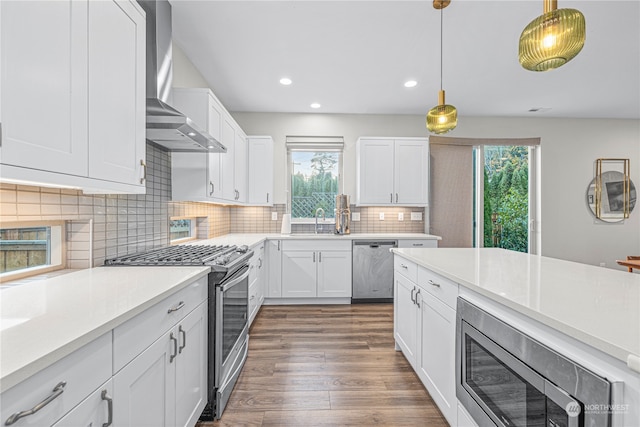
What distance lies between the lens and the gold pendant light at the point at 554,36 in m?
1.29

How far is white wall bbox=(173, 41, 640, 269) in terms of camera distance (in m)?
4.58

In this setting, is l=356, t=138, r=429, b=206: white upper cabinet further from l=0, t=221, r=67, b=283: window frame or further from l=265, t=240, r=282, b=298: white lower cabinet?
l=0, t=221, r=67, b=283: window frame

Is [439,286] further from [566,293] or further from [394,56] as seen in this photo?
[394,56]

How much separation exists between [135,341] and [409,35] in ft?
9.08

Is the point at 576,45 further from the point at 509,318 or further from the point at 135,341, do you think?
the point at 135,341

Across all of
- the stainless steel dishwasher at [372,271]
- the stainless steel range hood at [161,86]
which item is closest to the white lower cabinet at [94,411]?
the stainless steel range hood at [161,86]

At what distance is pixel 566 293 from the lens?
45.4 inches

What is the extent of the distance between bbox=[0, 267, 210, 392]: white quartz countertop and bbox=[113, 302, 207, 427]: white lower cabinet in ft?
0.63

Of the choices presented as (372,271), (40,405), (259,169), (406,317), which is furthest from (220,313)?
(259,169)

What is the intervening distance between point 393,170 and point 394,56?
5.49ft

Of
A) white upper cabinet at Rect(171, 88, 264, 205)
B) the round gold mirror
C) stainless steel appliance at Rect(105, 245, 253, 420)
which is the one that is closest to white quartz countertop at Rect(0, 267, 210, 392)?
stainless steel appliance at Rect(105, 245, 253, 420)

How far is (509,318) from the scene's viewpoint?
3.74 feet

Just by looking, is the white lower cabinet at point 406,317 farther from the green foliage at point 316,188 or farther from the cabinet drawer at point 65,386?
the green foliage at point 316,188

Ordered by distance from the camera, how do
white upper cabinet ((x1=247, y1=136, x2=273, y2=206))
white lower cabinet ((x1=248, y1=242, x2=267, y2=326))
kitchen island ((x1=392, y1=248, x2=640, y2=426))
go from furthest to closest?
1. white upper cabinet ((x1=247, y1=136, x2=273, y2=206))
2. white lower cabinet ((x1=248, y1=242, x2=267, y2=326))
3. kitchen island ((x1=392, y1=248, x2=640, y2=426))
